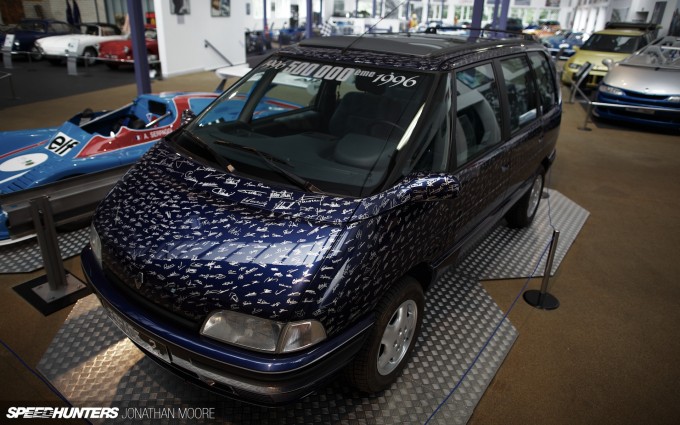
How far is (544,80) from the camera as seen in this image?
3.84 m

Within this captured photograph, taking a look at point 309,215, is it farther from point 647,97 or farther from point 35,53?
point 35,53

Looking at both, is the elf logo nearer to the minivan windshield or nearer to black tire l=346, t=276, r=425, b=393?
the minivan windshield

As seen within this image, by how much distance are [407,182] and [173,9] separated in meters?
11.7

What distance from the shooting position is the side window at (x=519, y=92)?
10.2 ft

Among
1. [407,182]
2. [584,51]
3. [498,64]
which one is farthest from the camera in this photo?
[584,51]

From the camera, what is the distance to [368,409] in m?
2.23

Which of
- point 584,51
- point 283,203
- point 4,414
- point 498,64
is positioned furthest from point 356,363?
point 584,51

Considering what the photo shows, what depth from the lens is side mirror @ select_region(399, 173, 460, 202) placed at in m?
1.99

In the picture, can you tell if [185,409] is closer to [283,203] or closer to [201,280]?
[201,280]

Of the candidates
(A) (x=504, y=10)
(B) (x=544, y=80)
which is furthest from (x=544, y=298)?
(A) (x=504, y=10)

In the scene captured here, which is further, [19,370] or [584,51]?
[584,51]

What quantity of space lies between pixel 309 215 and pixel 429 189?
0.54 meters

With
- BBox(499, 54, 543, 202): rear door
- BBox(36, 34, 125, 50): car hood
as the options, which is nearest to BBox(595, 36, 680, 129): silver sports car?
BBox(499, 54, 543, 202): rear door

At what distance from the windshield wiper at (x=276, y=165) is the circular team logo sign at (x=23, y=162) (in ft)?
7.41
